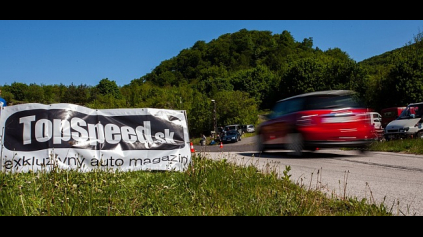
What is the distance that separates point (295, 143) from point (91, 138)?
571 cm

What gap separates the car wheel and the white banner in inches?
151

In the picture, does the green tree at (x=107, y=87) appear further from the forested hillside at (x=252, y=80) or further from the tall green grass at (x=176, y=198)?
the tall green grass at (x=176, y=198)

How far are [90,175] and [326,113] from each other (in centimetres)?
640

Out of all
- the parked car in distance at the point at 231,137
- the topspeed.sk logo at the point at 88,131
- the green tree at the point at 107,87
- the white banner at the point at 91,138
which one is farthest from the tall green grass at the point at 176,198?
the green tree at the point at 107,87

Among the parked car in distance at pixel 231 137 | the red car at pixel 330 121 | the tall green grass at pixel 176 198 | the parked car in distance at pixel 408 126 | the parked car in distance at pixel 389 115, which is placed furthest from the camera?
the parked car in distance at pixel 231 137

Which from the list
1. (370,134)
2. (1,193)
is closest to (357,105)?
(370,134)

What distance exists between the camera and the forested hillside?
55656 mm

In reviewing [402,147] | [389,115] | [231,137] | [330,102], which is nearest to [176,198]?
[330,102]

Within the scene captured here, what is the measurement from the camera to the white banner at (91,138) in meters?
6.96

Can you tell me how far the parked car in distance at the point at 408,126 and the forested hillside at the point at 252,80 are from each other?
115 ft

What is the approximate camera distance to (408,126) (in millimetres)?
18422

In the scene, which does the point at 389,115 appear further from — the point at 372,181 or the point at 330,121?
the point at 372,181
